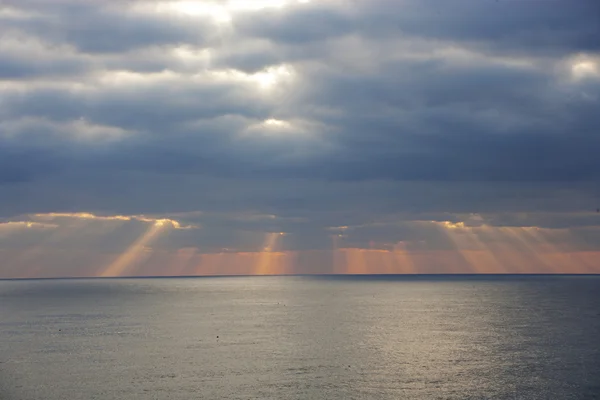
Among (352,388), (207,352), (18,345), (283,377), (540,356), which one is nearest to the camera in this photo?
(352,388)

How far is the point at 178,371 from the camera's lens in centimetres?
10162

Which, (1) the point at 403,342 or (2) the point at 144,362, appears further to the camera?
(1) the point at 403,342

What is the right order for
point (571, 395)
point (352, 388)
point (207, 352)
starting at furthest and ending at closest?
1. point (207, 352)
2. point (352, 388)
3. point (571, 395)

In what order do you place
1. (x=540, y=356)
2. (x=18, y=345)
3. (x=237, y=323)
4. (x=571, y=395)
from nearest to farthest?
(x=571, y=395) → (x=540, y=356) → (x=18, y=345) → (x=237, y=323)

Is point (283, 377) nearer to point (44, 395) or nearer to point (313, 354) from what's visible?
point (313, 354)

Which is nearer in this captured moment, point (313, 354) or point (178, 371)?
point (178, 371)

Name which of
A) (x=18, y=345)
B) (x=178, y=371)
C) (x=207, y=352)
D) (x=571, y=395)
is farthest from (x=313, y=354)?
(x=18, y=345)

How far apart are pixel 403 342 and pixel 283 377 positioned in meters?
47.4

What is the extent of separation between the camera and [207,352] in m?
121

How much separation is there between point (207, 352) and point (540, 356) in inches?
2424

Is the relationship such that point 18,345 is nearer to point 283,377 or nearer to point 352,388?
point 283,377

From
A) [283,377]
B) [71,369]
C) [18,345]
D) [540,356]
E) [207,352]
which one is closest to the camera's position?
[283,377]

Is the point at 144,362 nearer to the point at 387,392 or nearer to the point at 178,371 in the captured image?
the point at 178,371

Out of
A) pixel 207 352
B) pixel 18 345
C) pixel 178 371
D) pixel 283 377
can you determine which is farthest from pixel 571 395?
pixel 18 345
